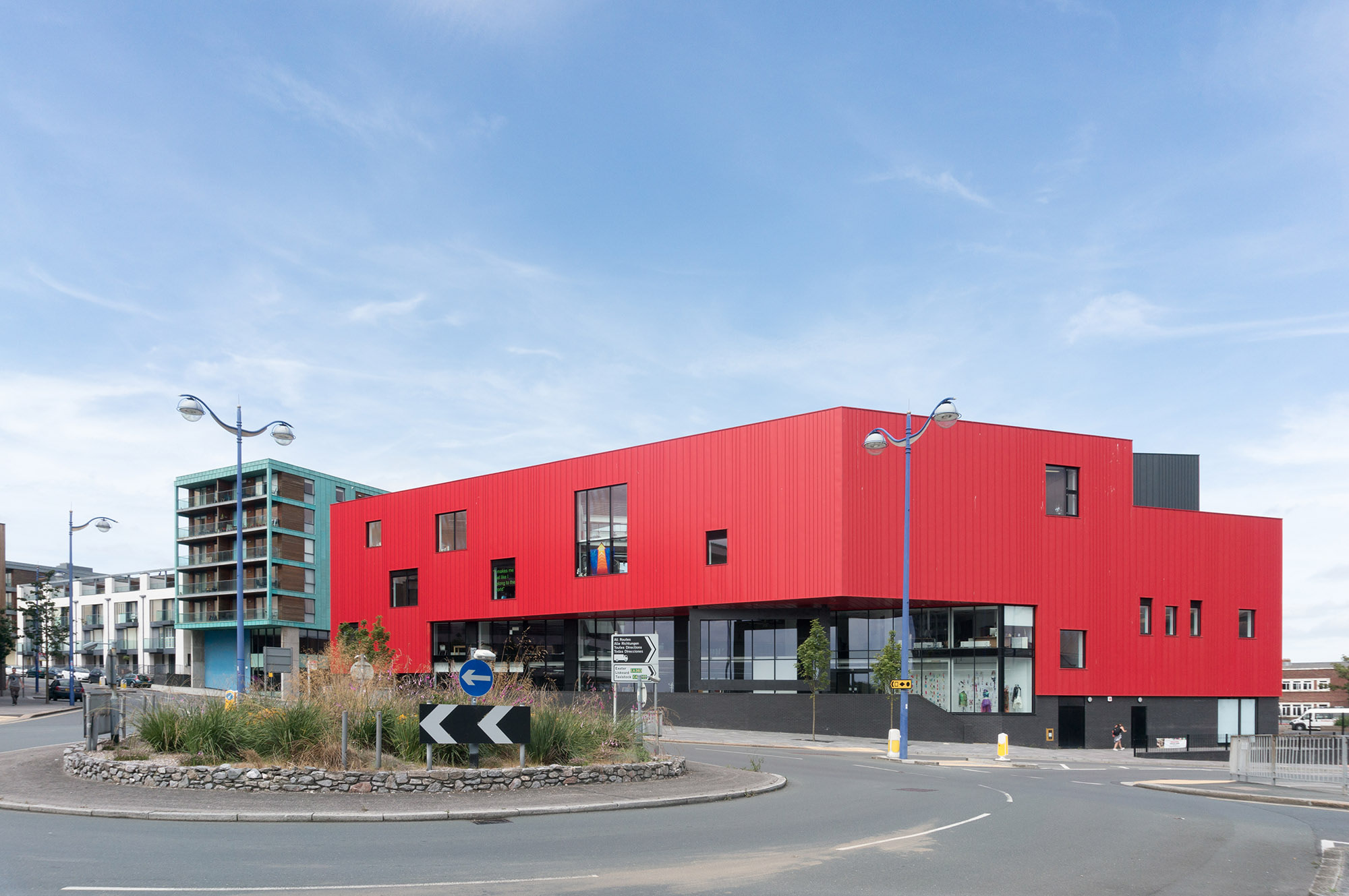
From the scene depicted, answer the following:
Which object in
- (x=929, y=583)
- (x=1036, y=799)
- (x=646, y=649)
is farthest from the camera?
(x=929, y=583)

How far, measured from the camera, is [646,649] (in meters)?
22.4

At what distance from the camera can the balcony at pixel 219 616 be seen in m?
85.8

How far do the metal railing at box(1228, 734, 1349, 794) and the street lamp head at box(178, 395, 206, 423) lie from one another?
25.5 metres

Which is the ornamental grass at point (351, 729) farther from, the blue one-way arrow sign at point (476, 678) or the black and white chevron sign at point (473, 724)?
the blue one-way arrow sign at point (476, 678)

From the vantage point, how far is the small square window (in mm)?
46156

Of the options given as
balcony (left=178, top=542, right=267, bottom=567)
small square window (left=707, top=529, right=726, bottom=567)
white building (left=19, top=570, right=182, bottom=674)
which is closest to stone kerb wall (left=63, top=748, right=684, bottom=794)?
small square window (left=707, top=529, right=726, bottom=567)

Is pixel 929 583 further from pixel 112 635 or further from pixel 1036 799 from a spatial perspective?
pixel 112 635

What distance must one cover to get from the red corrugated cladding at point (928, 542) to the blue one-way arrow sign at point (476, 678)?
24.6 metres

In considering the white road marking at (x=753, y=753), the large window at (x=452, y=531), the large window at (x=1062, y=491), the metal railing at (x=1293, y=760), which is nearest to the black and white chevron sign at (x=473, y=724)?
the white road marking at (x=753, y=753)

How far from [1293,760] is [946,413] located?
1105 centimetres

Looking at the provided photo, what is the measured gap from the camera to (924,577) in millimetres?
42844

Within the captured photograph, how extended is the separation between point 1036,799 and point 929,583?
23922 millimetres

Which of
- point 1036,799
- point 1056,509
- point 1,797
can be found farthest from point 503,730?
point 1056,509

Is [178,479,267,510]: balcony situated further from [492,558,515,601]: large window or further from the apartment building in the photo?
[492,558,515,601]: large window
